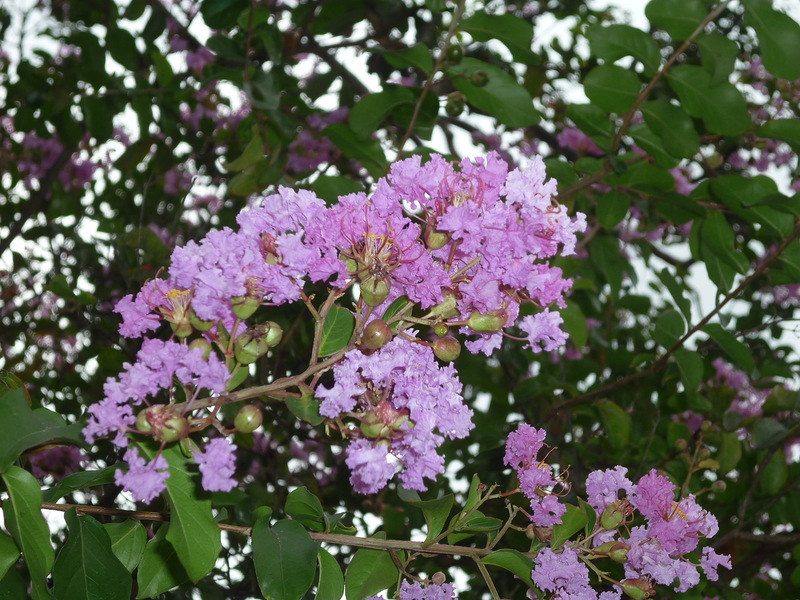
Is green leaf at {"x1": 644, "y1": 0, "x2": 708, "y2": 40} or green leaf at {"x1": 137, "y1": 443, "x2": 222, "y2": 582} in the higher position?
Result: green leaf at {"x1": 644, "y1": 0, "x2": 708, "y2": 40}

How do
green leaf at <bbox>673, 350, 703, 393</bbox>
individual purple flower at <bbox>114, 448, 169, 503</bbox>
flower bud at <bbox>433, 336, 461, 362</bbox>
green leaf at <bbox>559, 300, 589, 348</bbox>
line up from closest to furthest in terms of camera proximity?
individual purple flower at <bbox>114, 448, 169, 503</bbox> → flower bud at <bbox>433, 336, 461, 362</bbox> → green leaf at <bbox>673, 350, 703, 393</bbox> → green leaf at <bbox>559, 300, 589, 348</bbox>

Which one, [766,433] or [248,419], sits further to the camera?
[766,433]

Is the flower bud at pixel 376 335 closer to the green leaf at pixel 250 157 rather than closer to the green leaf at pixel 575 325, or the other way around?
the green leaf at pixel 250 157

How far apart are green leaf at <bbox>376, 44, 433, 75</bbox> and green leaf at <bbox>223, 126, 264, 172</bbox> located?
0.31m

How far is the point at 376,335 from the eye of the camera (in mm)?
629

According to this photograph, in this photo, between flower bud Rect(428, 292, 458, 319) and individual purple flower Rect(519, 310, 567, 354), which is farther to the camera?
individual purple flower Rect(519, 310, 567, 354)

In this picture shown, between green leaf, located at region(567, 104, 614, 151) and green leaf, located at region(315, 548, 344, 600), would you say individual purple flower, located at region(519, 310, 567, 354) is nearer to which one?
green leaf, located at region(315, 548, 344, 600)

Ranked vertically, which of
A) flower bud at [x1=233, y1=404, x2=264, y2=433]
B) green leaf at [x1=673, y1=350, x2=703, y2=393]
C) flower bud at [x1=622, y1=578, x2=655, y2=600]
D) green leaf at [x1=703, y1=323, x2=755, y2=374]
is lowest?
flower bud at [x1=622, y1=578, x2=655, y2=600]

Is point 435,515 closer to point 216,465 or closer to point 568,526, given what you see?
point 568,526

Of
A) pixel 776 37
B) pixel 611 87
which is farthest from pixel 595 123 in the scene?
pixel 776 37

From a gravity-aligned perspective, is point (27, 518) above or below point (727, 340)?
below

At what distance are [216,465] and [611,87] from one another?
2.87ft

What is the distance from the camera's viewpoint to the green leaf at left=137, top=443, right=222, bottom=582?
2.10ft

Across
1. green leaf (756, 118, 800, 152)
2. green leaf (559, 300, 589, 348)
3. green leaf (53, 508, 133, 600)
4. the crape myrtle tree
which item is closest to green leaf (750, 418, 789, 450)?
the crape myrtle tree
